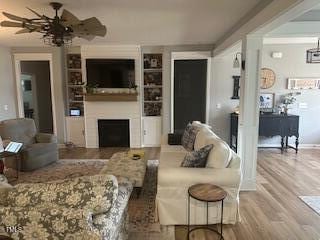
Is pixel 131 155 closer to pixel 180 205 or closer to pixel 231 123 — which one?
pixel 180 205

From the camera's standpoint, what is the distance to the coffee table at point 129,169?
10.9 ft

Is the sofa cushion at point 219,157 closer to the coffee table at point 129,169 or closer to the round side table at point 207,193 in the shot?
the round side table at point 207,193

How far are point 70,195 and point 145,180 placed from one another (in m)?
2.59

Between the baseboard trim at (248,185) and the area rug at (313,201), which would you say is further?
the baseboard trim at (248,185)

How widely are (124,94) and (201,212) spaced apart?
4.06m

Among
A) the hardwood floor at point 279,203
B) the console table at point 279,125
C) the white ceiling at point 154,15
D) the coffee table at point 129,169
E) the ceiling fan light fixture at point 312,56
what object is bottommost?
the hardwood floor at point 279,203

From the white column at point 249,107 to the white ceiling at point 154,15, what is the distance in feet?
1.63

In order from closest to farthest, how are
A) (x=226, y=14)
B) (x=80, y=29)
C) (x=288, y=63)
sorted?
1. (x=80, y=29)
2. (x=226, y=14)
3. (x=288, y=63)

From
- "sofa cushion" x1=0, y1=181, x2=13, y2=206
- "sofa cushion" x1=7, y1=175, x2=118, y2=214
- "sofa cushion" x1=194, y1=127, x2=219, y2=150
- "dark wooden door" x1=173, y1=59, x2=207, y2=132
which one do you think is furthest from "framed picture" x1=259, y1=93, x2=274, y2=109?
"sofa cushion" x1=0, y1=181, x2=13, y2=206

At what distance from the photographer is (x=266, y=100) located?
6.21m

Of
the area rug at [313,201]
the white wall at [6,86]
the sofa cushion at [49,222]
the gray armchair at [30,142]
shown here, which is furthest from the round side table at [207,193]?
the white wall at [6,86]

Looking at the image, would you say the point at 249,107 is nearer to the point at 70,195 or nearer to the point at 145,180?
the point at 145,180

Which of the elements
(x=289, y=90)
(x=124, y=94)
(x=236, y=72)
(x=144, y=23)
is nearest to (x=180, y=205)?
(x=144, y=23)

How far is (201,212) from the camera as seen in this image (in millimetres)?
2773
